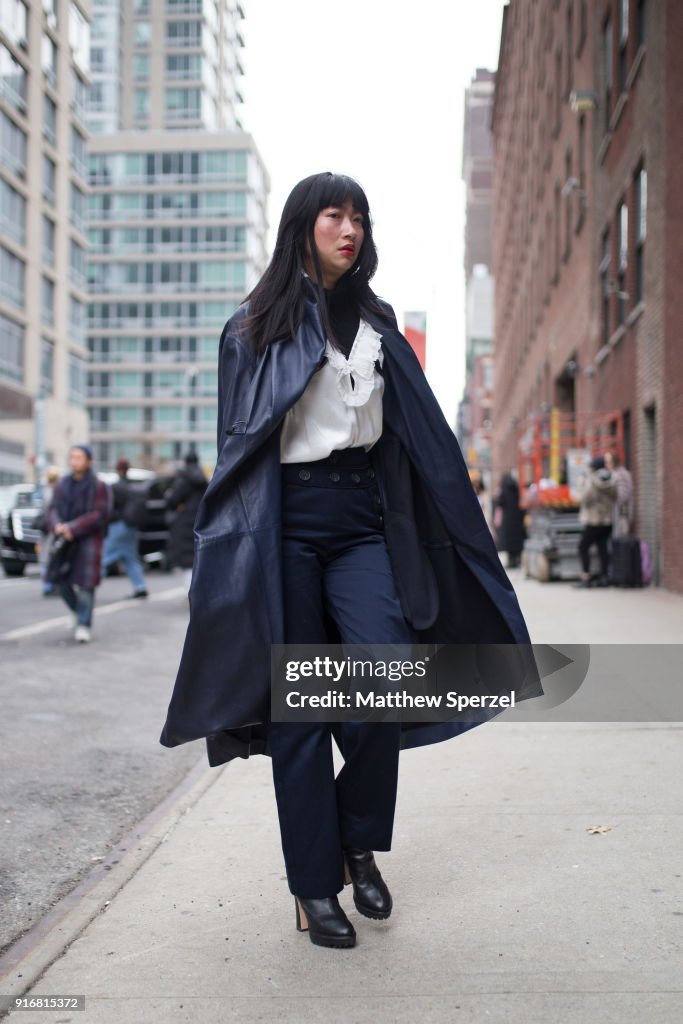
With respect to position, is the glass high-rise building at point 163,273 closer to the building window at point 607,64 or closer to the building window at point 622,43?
the building window at point 607,64

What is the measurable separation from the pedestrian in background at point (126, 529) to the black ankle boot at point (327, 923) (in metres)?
11.8

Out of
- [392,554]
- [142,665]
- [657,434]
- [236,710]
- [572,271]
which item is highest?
[572,271]

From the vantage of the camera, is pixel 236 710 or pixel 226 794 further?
pixel 226 794

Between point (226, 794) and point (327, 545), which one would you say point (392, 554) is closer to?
point (327, 545)

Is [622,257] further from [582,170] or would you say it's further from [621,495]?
[582,170]

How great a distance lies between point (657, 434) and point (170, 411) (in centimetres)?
7471

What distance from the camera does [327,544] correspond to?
312 centimetres

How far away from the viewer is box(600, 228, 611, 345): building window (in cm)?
2119

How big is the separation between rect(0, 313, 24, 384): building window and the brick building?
2021 cm

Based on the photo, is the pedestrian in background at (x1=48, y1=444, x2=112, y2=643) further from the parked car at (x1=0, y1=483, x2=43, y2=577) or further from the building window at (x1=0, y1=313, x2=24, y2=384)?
the building window at (x1=0, y1=313, x2=24, y2=384)

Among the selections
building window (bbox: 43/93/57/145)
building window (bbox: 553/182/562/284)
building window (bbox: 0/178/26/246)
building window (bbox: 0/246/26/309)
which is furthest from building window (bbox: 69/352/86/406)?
building window (bbox: 553/182/562/284)

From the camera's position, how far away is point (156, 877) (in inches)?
143

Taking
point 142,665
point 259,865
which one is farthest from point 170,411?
point 259,865

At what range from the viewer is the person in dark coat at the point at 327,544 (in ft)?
9.85
